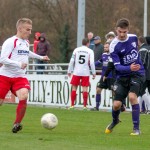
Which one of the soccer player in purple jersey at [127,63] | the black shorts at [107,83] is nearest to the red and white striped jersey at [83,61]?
the black shorts at [107,83]

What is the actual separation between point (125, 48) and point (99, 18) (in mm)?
37382

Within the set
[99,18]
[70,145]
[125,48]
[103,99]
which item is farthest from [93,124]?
[99,18]

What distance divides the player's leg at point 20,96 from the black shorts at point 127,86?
170 centimetres

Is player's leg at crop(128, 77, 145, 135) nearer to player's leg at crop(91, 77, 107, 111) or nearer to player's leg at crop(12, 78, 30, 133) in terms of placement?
player's leg at crop(12, 78, 30, 133)

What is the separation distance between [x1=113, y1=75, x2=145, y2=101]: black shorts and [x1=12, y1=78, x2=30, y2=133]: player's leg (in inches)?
66.8

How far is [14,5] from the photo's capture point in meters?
56.7

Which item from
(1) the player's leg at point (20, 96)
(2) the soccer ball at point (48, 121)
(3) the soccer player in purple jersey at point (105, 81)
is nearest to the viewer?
(1) the player's leg at point (20, 96)

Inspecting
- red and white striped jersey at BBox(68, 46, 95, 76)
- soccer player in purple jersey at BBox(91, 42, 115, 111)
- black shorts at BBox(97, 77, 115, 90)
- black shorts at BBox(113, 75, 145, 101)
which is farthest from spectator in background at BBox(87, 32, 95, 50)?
black shorts at BBox(113, 75, 145, 101)

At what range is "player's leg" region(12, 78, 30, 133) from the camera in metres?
13.2

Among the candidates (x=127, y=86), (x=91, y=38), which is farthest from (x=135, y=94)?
(x=91, y=38)

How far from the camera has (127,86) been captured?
13.2 meters

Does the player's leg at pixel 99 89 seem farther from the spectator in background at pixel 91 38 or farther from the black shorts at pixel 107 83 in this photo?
the spectator in background at pixel 91 38

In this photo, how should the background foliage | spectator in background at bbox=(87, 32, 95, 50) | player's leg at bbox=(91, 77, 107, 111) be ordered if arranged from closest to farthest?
player's leg at bbox=(91, 77, 107, 111)
spectator in background at bbox=(87, 32, 95, 50)
the background foliage

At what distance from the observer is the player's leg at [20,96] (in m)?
13.2
